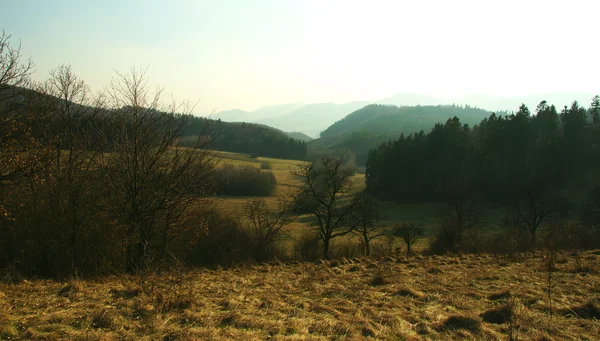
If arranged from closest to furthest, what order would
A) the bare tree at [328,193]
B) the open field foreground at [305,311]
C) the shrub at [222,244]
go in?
the open field foreground at [305,311]
the shrub at [222,244]
the bare tree at [328,193]

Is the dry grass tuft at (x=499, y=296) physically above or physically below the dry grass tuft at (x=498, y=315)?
below

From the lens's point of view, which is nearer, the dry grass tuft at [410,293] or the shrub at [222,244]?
the dry grass tuft at [410,293]

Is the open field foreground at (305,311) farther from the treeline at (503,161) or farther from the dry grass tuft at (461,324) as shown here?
the treeline at (503,161)

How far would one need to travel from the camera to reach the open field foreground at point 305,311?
510 cm

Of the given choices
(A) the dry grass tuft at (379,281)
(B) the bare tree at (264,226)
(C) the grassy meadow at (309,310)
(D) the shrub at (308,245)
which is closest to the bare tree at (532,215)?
(D) the shrub at (308,245)

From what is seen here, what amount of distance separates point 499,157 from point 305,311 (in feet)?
209

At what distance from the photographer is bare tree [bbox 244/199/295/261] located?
2292 cm

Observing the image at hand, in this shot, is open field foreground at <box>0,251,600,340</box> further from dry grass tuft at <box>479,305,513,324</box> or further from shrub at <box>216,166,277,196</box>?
shrub at <box>216,166,277,196</box>

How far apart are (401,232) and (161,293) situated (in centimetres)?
2849

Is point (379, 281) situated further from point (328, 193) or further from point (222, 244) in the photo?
point (328, 193)

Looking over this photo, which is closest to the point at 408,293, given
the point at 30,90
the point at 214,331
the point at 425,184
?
the point at 214,331

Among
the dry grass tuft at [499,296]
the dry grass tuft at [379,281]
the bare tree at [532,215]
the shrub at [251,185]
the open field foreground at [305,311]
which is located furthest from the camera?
the shrub at [251,185]

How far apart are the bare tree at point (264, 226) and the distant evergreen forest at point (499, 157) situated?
110ft

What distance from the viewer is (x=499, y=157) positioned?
2340 inches
